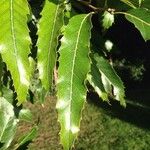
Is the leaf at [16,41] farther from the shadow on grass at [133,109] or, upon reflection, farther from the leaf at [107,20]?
the shadow on grass at [133,109]

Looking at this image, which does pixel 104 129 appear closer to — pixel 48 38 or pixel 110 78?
pixel 110 78

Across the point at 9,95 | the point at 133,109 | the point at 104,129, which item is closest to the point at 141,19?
the point at 9,95

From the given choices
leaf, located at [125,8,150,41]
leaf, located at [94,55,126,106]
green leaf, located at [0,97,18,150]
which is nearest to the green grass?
green leaf, located at [0,97,18,150]

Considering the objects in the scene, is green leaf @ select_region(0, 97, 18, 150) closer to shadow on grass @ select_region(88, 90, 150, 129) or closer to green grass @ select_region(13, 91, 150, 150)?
green grass @ select_region(13, 91, 150, 150)

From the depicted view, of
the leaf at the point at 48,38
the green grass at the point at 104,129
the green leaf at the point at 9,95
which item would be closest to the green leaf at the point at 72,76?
the leaf at the point at 48,38

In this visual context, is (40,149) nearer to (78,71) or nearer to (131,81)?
(131,81)

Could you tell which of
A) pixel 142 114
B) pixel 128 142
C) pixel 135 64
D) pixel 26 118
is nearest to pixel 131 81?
pixel 135 64
